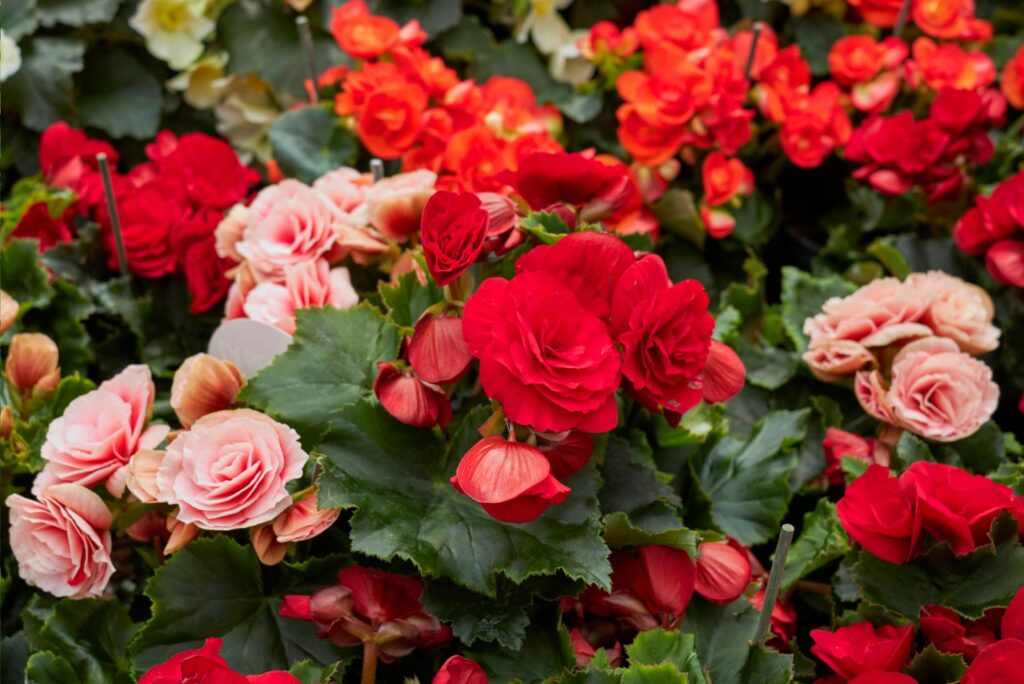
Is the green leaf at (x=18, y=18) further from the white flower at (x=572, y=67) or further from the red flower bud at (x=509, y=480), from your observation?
the red flower bud at (x=509, y=480)

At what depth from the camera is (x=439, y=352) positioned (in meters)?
0.70

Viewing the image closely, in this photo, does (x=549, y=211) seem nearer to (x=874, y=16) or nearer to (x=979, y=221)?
(x=979, y=221)

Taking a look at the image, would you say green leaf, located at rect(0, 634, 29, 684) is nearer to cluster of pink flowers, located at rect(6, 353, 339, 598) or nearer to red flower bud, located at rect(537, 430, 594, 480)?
cluster of pink flowers, located at rect(6, 353, 339, 598)

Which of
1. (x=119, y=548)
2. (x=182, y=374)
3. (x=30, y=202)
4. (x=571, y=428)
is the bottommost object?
(x=119, y=548)

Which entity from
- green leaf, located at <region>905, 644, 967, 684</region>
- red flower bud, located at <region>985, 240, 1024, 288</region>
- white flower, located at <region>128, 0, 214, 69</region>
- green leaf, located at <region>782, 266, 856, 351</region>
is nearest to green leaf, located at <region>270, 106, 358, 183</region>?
white flower, located at <region>128, 0, 214, 69</region>

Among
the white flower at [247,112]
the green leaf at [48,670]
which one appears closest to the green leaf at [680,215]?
the white flower at [247,112]

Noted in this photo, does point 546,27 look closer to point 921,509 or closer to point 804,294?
point 804,294

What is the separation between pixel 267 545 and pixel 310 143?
768mm

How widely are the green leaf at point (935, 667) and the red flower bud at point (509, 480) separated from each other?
0.31 metres

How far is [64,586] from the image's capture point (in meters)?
0.82

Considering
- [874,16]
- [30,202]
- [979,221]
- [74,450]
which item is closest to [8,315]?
[74,450]

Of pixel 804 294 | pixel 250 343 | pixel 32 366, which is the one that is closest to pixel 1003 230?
pixel 804 294

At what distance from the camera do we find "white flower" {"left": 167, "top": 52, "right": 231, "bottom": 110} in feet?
5.61

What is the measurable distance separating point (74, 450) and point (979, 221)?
1.04m
